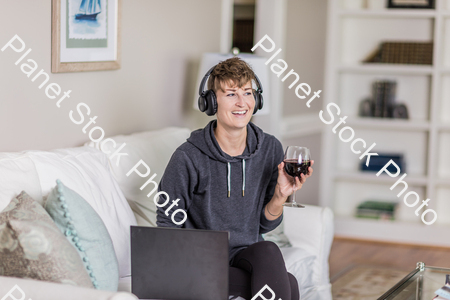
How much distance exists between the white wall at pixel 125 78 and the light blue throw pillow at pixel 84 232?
487mm

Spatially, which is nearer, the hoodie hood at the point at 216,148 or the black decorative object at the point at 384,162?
the hoodie hood at the point at 216,148

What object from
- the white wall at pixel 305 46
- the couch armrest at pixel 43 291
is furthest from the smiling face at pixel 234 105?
the white wall at pixel 305 46

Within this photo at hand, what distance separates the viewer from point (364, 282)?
3273mm

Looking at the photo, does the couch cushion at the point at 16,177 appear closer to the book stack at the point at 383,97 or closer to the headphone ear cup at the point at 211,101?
the headphone ear cup at the point at 211,101

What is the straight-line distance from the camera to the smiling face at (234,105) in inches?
73.4

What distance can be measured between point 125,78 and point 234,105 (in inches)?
36.8

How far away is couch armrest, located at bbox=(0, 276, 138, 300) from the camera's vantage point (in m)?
1.29

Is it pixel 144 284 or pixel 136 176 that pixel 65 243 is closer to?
pixel 144 284

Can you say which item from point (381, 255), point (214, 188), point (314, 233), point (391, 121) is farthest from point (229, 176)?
point (391, 121)

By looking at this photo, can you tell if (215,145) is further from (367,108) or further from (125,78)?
(367,108)

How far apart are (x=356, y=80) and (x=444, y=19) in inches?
29.1

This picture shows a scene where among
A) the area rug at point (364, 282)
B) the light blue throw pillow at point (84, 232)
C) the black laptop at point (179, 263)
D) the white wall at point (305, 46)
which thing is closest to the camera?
the black laptop at point (179, 263)

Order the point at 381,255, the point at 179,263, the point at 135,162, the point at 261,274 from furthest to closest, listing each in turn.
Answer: the point at 381,255, the point at 135,162, the point at 261,274, the point at 179,263

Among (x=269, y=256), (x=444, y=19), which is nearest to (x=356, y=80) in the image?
(x=444, y=19)
